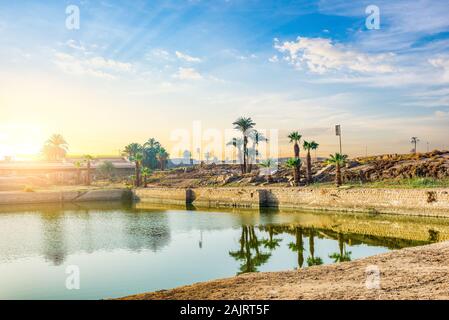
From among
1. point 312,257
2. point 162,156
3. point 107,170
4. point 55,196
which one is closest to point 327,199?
→ point 312,257

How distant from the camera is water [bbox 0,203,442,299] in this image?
16.9 m

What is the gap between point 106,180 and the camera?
94188 mm

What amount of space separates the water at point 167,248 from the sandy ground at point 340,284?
13.4 ft

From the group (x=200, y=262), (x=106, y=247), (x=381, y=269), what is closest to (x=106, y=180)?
(x=106, y=247)

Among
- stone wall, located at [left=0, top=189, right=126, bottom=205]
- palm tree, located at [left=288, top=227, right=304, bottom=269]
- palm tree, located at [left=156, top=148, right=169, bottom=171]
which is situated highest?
palm tree, located at [left=156, top=148, right=169, bottom=171]

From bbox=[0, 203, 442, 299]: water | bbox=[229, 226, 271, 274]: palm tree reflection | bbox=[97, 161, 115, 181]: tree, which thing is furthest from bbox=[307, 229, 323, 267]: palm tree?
bbox=[97, 161, 115, 181]: tree

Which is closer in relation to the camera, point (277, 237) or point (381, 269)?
point (381, 269)

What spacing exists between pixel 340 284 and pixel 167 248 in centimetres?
1478

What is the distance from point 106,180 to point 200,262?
257ft

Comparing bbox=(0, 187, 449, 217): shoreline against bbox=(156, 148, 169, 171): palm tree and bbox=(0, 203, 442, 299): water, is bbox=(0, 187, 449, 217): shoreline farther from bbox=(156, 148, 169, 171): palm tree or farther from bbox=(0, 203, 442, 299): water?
bbox=(156, 148, 169, 171): palm tree

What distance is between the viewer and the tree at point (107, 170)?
97.6 m

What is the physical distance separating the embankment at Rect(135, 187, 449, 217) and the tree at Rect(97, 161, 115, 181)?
36.4 m

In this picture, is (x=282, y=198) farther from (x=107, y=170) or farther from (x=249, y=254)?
(x=107, y=170)
